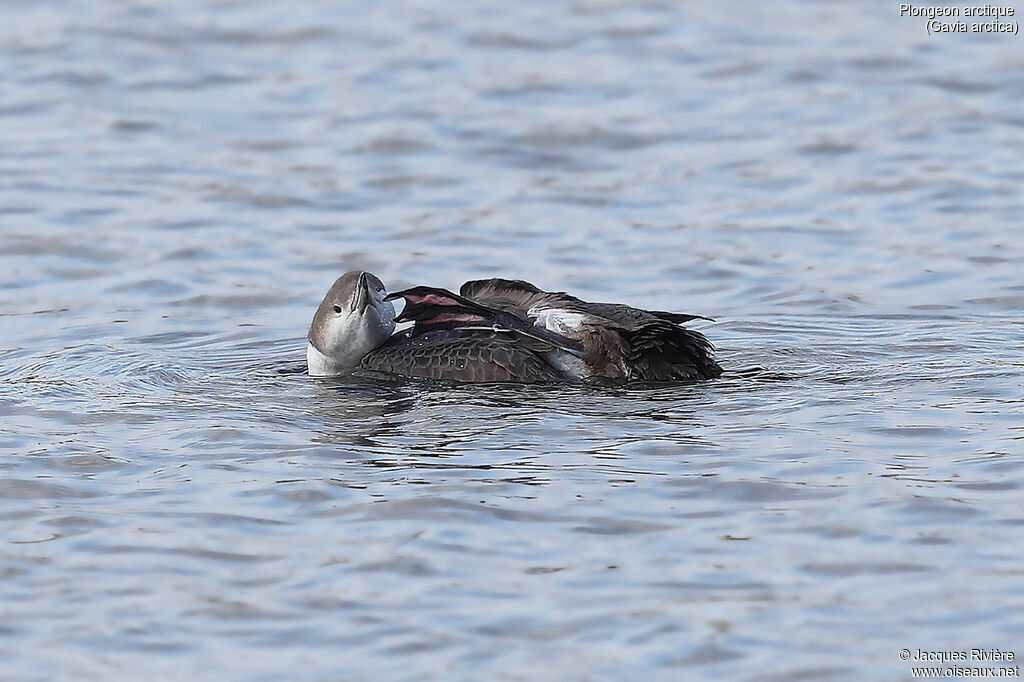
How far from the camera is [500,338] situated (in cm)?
770

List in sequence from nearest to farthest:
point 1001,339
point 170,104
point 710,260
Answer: point 1001,339 < point 710,260 < point 170,104

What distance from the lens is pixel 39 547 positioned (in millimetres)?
5762

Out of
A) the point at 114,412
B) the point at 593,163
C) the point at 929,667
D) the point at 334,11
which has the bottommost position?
the point at 929,667

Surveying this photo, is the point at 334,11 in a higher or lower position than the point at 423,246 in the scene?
higher

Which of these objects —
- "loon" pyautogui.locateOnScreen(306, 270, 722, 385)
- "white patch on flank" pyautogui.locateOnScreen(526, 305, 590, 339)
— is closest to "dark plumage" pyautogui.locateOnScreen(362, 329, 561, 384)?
"loon" pyautogui.locateOnScreen(306, 270, 722, 385)

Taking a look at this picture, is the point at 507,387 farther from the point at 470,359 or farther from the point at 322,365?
the point at 322,365

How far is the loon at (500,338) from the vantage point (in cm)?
751

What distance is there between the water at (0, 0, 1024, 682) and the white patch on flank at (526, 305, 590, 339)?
36cm

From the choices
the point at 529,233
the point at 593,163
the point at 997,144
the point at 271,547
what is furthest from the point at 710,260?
the point at 271,547

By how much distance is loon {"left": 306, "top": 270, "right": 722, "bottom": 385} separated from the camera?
7508 millimetres

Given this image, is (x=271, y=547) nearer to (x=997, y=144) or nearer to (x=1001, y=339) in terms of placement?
(x=1001, y=339)

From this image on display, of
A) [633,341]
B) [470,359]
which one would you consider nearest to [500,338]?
[470,359]

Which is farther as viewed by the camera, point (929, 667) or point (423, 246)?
point (423, 246)

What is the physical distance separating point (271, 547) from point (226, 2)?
41.5ft
